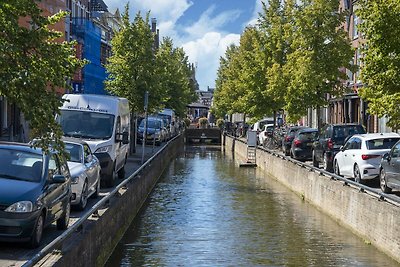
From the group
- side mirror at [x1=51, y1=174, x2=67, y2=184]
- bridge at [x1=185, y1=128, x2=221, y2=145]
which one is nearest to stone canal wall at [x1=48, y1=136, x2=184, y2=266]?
side mirror at [x1=51, y1=174, x2=67, y2=184]

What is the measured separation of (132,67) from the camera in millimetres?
36594

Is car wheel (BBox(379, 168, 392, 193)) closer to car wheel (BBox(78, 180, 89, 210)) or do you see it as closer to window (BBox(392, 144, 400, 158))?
window (BBox(392, 144, 400, 158))

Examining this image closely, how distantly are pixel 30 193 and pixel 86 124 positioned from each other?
35.9ft

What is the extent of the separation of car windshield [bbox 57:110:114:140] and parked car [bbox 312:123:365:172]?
340 inches

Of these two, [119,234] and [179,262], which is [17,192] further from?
[119,234]

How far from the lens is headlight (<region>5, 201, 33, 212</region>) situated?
33.9 feet

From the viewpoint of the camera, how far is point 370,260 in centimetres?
1452

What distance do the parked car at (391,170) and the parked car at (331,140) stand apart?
7.44 metres

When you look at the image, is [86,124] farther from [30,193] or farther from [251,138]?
[251,138]

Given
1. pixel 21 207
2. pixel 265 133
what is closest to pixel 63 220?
pixel 21 207

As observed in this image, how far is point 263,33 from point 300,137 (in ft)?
57.0

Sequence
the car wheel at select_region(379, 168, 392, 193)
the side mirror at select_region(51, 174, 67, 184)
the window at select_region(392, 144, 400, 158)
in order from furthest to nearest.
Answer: the car wheel at select_region(379, 168, 392, 193), the window at select_region(392, 144, 400, 158), the side mirror at select_region(51, 174, 67, 184)

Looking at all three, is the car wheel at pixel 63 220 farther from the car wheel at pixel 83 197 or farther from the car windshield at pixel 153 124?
the car windshield at pixel 153 124

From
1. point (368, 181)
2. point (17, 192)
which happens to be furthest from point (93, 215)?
point (368, 181)
